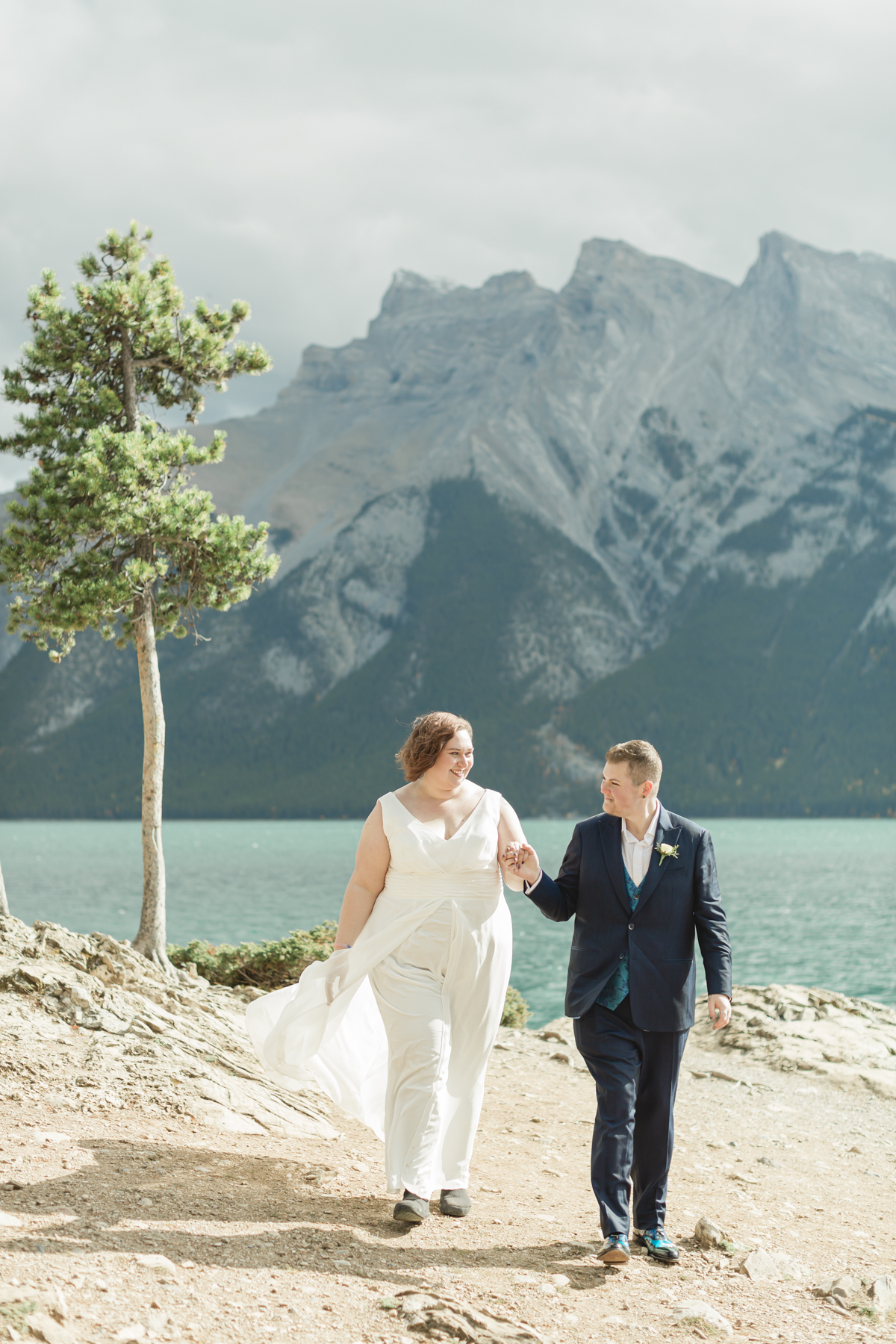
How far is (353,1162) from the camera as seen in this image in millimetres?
6535

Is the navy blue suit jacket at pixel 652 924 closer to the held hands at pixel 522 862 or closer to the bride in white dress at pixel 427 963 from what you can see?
the held hands at pixel 522 862

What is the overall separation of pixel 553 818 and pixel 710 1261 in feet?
619

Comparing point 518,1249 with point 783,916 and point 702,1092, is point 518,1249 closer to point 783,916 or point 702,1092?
point 702,1092

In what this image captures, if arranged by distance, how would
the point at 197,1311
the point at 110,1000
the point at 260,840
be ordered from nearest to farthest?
the point at 197,1311 → the point at 110,1000 → the point at 260,840

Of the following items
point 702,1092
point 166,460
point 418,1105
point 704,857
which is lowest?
point 702,1092

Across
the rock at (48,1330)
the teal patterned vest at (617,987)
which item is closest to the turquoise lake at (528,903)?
the teal patterned vest at (617,987)

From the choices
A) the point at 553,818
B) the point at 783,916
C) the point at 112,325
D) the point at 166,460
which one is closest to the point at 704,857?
the point at 166,460

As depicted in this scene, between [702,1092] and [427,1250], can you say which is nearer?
[427,1250]

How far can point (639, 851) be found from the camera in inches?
208

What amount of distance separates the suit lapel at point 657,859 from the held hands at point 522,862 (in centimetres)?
43

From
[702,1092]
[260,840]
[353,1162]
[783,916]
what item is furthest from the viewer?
[260,840]

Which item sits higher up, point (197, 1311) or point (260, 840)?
point (197, 1311)

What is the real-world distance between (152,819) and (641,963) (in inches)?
330

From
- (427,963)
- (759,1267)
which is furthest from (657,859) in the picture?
(759,1267)
